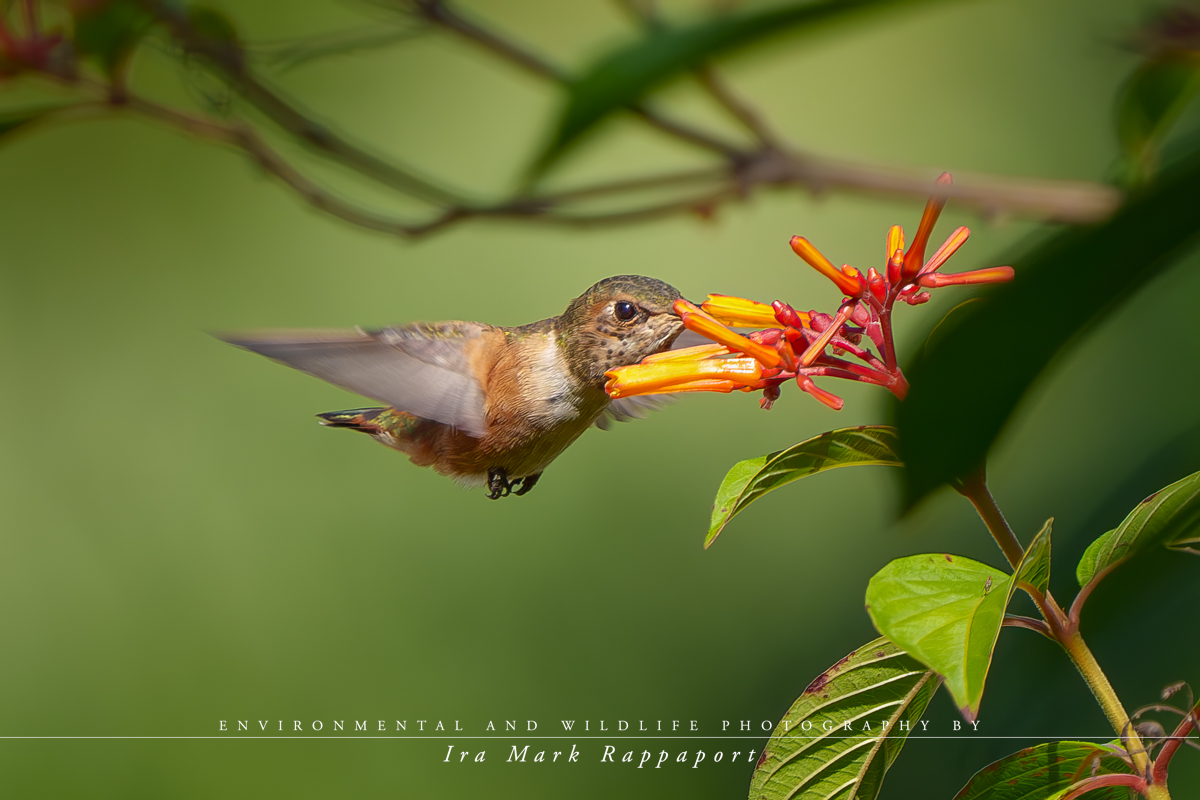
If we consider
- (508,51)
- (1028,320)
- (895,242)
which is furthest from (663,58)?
(508,51)

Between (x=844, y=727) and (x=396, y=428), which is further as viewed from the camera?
(x=396, y=428)

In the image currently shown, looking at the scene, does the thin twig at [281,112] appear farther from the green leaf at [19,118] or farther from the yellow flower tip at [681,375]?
the yellow flower tip at [681,375]

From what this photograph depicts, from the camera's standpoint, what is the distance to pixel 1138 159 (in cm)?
90

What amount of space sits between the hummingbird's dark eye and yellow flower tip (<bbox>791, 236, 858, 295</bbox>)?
36 cm

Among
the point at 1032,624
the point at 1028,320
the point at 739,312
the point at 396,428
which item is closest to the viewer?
the point at 1028,320

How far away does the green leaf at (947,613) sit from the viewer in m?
0.42

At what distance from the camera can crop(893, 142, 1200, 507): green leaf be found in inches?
8.0

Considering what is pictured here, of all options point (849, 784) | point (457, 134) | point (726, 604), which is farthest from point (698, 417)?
point (849, 784)

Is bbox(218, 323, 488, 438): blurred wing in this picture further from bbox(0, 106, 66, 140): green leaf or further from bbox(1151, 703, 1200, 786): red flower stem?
bbox(1151, 703, 1200, 786): red flower stem

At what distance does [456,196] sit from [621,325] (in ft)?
0.87

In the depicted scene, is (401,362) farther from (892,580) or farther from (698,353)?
(892,580)

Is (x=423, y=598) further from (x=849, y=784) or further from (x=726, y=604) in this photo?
(x=849, y=784)

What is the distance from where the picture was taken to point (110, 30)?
103 centimetres

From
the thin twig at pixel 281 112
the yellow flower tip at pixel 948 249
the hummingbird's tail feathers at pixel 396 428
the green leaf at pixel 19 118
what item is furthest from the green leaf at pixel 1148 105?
the green leaf at pixel 19 118
